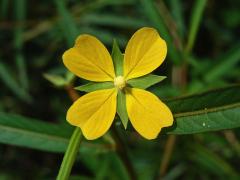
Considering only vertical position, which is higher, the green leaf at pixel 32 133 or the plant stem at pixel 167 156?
the green leaf at pixel 32 133

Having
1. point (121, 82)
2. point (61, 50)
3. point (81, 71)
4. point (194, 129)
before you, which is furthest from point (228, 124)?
point (61, 50)

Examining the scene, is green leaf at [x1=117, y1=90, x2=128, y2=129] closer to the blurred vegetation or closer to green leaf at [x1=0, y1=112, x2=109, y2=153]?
green leaf at [x1=0, y1=112, x2=109, y2=153]

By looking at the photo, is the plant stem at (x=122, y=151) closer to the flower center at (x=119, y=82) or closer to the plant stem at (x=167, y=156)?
the flower center at (x=119, y=82)

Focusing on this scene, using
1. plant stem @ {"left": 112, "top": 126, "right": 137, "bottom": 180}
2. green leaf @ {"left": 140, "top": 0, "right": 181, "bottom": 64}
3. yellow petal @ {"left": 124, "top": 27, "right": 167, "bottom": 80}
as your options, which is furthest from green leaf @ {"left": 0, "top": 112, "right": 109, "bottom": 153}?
green leaf @ {"left": 140, "top": 0, "right": 181, "bottom": 64}

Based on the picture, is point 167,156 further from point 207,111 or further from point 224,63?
point 207,111

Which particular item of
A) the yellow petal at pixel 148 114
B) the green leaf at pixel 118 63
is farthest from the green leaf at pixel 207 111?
the green leaf at pixel 118 63

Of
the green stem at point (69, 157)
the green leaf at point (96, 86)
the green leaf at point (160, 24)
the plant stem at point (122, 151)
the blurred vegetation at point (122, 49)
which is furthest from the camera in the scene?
the blurred vegetation at point (122, 49)
